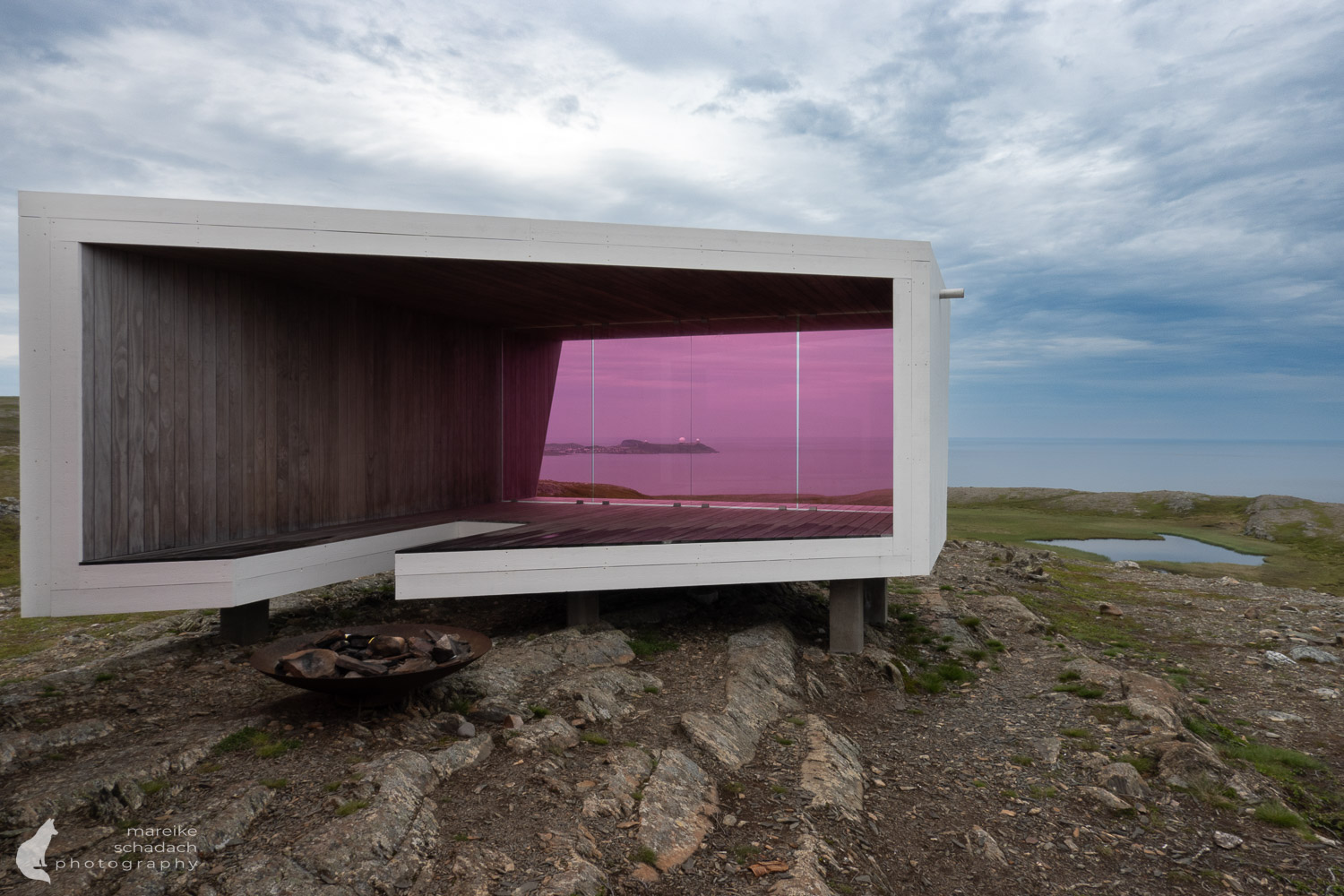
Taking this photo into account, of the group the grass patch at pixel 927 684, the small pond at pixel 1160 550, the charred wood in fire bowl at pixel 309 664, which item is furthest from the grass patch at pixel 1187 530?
the charred wood in fire bowl at pixel 309 664

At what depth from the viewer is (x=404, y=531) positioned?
Result: 759 cm

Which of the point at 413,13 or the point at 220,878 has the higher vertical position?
the point at 413,13

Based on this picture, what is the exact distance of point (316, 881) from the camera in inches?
119

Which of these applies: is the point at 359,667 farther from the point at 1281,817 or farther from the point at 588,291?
the point at 1281,817

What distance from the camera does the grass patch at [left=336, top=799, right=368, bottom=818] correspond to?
3.49 m

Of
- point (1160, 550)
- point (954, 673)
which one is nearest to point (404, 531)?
point (954, 673)

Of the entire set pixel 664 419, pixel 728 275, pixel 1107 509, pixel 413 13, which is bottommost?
pixel 1107 509

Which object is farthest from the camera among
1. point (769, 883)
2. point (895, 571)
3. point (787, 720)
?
point (895, 571)

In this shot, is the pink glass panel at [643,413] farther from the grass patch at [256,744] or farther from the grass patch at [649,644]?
the grass patch at [256,744]

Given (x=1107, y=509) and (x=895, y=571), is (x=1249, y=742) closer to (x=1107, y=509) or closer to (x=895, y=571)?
(x=895, y=571)

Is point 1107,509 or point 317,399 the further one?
point 1107,509

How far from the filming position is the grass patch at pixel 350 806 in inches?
137

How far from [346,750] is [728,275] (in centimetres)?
495

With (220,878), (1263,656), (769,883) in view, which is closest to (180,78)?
(220,878)
